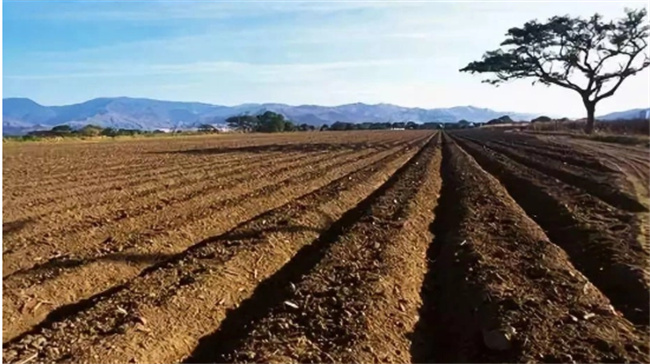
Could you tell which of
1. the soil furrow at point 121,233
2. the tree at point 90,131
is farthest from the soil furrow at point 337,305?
the tree at point 90,131

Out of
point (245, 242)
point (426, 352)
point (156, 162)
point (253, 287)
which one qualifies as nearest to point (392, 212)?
point (245, 242)

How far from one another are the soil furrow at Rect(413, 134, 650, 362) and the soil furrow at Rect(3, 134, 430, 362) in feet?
5.75

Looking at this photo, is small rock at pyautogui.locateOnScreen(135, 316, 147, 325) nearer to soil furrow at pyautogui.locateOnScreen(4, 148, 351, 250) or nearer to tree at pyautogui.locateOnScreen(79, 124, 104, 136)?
soil furrow at pyautogui.locateOnScreen(4, 148, 351, 250)

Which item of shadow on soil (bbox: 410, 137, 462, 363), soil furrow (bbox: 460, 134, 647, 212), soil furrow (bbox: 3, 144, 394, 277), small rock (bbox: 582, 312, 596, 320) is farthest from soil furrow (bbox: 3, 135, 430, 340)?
soil furrow (bbox: 460, 134, 647, 212)

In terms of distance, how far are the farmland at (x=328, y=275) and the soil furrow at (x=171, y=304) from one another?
0.9 inches

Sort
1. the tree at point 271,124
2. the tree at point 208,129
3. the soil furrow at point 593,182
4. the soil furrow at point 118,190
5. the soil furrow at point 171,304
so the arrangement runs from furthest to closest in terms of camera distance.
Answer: the tree at point 271,124 → the tree at point 208,129 → the soil furrow at point 118,190 → the soil furrow at point 593,182 → the soil furrow at point 171,304

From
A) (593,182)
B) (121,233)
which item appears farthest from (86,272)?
(593,182)

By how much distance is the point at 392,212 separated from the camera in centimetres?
1109

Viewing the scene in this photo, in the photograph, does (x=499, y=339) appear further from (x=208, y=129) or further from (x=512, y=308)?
(x=208, y=129)

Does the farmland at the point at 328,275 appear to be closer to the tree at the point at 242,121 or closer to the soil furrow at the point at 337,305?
the soil furrow at the point at 337,305

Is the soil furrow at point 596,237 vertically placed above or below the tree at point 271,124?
above

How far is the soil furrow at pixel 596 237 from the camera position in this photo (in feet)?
22.1

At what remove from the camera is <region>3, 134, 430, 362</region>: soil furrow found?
5336mm

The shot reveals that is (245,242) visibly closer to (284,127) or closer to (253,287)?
(253,287)
